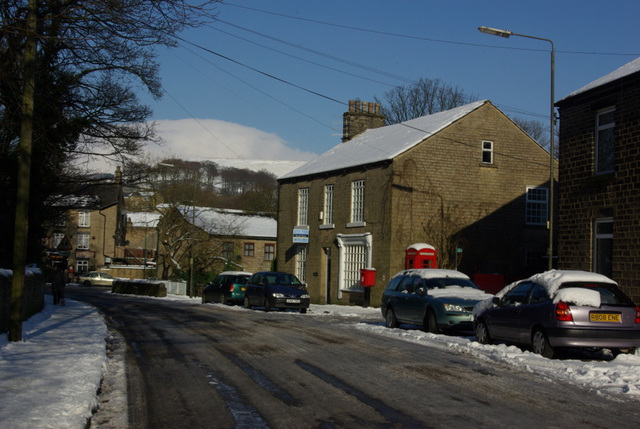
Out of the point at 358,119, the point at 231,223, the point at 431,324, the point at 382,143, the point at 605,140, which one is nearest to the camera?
the point at 431,324

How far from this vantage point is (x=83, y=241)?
83500mm

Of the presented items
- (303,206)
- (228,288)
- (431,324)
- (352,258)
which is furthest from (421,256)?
(431,324)

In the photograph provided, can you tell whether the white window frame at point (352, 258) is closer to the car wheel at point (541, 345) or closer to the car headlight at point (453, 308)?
the car headlight at point (453, 308)

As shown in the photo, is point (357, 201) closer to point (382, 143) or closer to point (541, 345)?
point (382, 143)

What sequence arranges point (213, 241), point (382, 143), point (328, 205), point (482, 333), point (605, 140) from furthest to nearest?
point (213, 241) < point (328, 205) < point (382, 143) < point (605, 140) < point (482, 333)

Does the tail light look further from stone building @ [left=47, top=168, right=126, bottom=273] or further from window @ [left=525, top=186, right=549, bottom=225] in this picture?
stone building @ [left=47, top=168, right=126, bottom=273]

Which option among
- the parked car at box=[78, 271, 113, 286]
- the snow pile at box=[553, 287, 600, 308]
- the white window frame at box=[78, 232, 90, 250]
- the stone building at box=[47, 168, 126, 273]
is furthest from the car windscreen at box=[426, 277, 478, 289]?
the white window frame at box=[78, 232, 90, 250]

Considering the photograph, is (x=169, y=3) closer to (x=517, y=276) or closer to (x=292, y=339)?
(x=292, y=339)

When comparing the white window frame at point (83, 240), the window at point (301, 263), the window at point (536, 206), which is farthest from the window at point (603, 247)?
the white window frame at point (83, 240)

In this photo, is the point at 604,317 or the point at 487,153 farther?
the point at 487,153

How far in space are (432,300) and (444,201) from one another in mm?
16398

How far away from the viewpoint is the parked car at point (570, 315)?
12570 millimetres

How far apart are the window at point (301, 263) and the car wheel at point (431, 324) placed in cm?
2290

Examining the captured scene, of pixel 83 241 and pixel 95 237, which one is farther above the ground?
pixel 95 237
